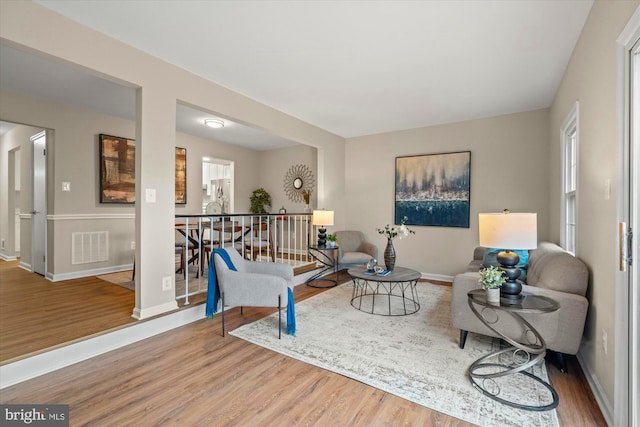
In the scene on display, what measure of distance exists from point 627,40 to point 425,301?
3026 millimetres

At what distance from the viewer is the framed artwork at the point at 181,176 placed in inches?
219

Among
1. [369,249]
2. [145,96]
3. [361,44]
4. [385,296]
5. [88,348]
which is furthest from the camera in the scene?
[369,249]

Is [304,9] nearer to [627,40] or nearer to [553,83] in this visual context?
[627,40]

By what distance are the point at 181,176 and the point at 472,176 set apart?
16.9ft

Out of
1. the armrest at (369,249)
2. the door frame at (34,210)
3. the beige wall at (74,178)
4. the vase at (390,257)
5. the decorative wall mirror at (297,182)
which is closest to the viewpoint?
the vase at (390,257)

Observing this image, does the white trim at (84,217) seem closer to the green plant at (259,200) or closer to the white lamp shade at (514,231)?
the green plant at (259,200)

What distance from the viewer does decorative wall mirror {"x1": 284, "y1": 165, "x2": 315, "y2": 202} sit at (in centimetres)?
645

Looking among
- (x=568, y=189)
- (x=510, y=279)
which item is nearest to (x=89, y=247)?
(x=510, y=279)

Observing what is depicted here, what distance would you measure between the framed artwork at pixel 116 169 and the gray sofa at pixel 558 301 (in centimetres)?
511

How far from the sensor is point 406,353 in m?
2.39

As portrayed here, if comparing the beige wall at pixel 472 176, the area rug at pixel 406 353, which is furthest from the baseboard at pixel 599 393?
the beige wall at pixel 472 176

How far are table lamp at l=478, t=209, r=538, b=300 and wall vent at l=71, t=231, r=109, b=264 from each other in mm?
5288

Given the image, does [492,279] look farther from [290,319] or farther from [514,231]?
[290,319]

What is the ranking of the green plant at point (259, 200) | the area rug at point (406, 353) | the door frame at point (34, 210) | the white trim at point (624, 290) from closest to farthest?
the white trim at point (624, 290), the area rug at point (406, 353), the door frame at point (34, 210), the green plant at point (259, 200)
